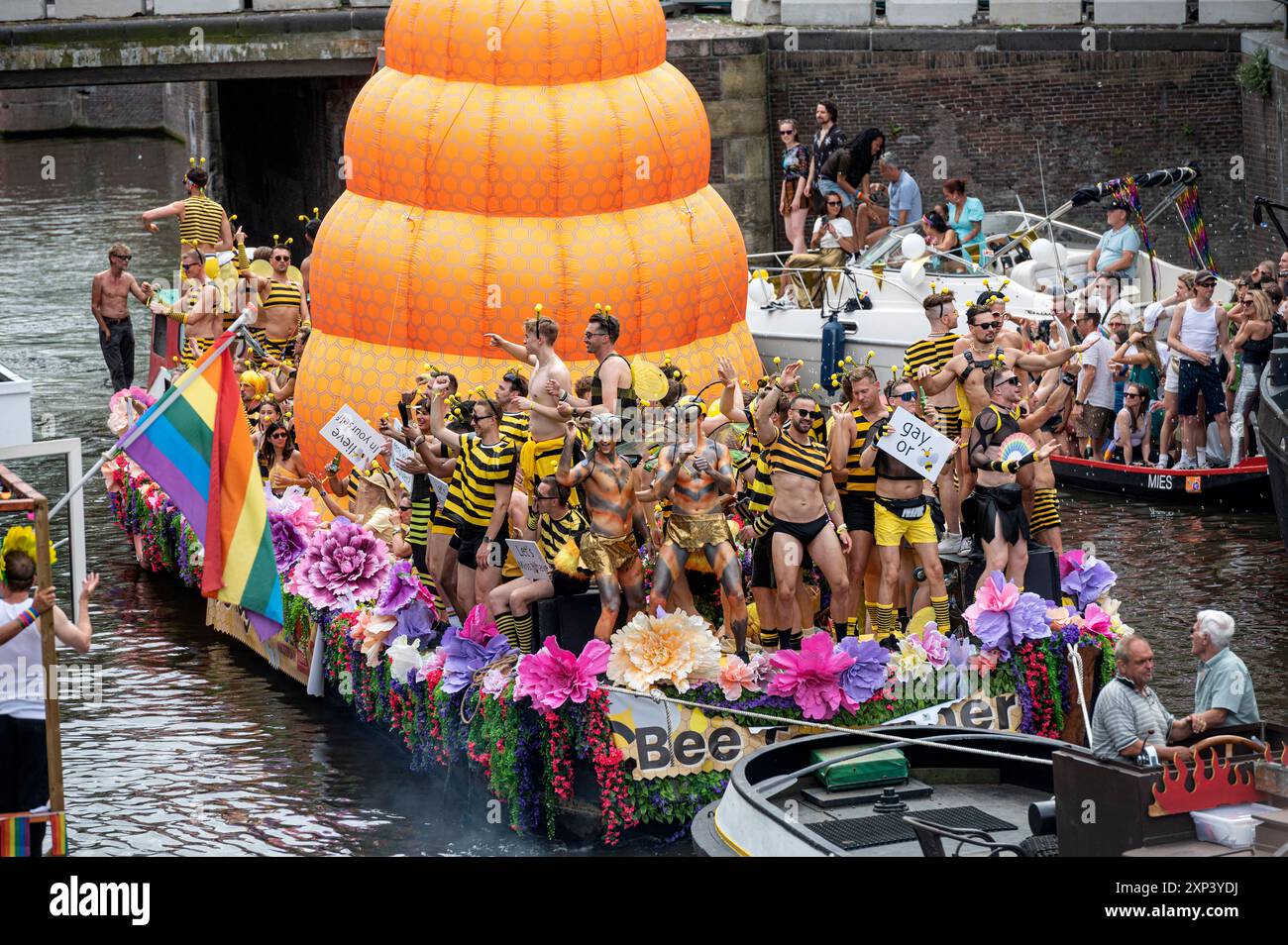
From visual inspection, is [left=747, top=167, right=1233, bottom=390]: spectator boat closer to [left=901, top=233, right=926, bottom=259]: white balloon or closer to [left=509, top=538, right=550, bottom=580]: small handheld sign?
[left=901, top=233, right=926, bottom=259]: white balloon

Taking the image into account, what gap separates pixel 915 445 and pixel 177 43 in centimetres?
1731

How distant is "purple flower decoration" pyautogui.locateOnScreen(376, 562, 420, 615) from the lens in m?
14.1

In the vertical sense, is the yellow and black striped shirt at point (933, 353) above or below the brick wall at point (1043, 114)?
below

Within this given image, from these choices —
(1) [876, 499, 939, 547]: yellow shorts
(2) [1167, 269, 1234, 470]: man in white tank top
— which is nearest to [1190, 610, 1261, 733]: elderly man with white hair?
(1) [876, 499, 939, 547]: yellow shorts

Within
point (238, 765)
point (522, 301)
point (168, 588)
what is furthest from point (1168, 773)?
point (168, 588)

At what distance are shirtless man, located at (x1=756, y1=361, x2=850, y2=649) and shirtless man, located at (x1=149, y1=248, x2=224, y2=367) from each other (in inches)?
305

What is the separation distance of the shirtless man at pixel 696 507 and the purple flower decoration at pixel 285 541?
3.23m

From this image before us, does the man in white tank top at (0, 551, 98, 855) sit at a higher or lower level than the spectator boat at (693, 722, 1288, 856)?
higher

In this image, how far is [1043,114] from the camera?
27.4 m

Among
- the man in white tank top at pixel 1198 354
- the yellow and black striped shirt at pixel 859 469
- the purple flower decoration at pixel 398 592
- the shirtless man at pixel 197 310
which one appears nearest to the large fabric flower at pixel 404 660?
the purple flower decoration at pixel 398 592

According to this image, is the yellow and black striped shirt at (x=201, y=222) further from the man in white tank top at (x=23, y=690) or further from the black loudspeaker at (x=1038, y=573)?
the man in white tank top at (x=23, y=690)

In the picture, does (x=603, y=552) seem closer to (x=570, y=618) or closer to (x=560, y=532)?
(x=560, y=532)

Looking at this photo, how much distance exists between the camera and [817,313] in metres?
21.8

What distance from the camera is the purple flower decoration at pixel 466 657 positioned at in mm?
13164
